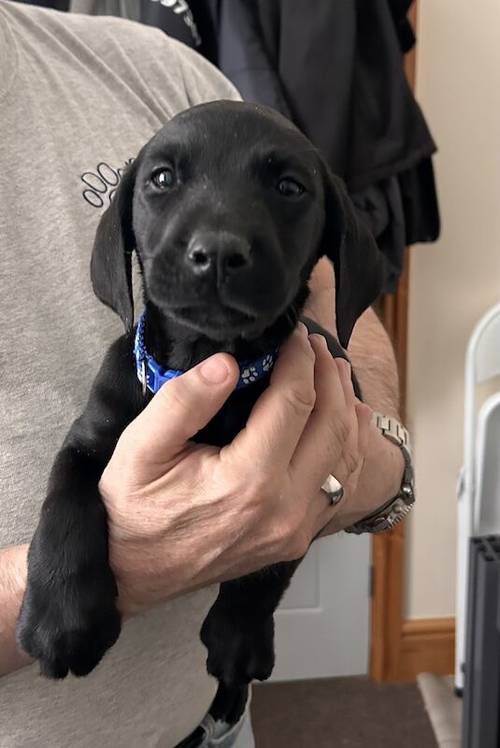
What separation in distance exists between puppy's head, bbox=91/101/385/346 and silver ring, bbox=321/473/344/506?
148 mm

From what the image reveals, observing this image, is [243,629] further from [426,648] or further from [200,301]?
[426,648]

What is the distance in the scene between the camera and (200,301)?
705 millimetres

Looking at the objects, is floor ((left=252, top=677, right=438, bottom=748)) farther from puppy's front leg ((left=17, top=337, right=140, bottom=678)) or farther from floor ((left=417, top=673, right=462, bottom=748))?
puppy's front leg ((left=17, top=337, right=140, bottom=678))

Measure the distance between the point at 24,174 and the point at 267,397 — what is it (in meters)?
0.42

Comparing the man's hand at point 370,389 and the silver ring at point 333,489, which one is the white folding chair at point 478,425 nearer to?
the man's hand at point 370,389

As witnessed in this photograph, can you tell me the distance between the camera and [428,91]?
1994mm

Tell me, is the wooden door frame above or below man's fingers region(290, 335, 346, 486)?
below

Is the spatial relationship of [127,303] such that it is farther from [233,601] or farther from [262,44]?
[262,44]

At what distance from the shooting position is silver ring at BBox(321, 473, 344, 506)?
0.84 meters

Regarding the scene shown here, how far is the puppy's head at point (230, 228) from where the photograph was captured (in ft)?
2.29

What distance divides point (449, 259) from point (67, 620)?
62.9 inches

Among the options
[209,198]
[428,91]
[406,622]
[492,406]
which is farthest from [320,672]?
[209,198]

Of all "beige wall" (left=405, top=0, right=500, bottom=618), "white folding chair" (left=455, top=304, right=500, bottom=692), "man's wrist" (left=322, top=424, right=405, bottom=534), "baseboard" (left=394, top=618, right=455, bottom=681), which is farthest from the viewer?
"baseboard" (left=394, top=618, right=455, bottom=681)

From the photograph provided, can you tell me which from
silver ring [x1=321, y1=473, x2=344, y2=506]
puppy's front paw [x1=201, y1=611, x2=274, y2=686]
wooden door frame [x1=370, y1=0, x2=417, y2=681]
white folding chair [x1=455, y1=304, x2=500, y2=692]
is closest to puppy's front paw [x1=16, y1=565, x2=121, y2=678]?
puppy's front paw [x1=201, y1=611, x2=274, y2=686]
